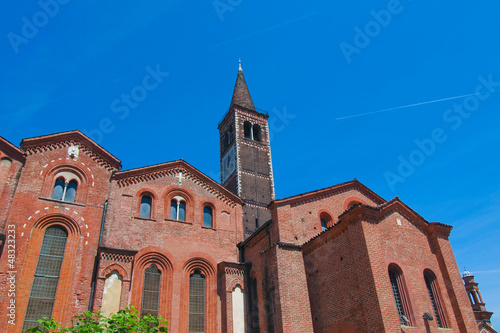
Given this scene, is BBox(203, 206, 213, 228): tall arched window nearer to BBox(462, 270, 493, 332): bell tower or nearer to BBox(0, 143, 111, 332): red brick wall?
BBox(0, 143, 111, 332): red brick wall

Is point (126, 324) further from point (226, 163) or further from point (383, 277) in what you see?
point (226, 163)

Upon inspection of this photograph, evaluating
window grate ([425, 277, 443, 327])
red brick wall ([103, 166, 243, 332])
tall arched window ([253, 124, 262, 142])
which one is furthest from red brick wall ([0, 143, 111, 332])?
tall arched window ([253, 124, 262, 142])

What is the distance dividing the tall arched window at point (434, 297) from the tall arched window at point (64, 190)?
17303mm

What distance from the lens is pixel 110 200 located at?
19.7m

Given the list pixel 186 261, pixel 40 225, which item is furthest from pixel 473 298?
pixel 40 225

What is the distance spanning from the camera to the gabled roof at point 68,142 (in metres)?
19.2

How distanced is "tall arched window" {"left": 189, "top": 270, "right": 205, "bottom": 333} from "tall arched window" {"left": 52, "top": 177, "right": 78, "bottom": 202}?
290 inches

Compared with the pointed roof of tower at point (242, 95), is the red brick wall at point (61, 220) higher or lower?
lower

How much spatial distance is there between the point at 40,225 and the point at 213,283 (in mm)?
8869

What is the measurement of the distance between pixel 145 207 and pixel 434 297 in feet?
48.6

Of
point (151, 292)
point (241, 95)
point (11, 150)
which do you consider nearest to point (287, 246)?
point (151, 292)

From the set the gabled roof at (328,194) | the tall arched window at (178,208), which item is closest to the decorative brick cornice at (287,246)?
the gabled roof at (328,194)

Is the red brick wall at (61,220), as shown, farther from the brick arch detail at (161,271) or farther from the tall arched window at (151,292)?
the tall arched window at (151,292)

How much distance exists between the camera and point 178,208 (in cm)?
2155
